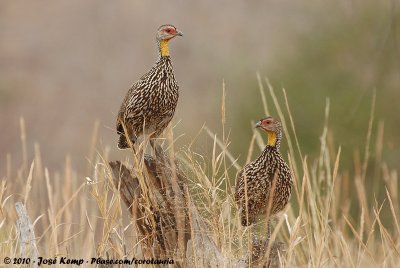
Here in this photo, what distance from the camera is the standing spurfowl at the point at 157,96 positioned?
5.78 meters

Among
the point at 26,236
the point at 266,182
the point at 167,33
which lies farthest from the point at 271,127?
the point at 26,236

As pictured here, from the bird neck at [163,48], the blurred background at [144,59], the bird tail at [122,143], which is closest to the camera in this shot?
the bird neck at [163,48]

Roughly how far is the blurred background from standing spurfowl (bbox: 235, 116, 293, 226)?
29.1 ft

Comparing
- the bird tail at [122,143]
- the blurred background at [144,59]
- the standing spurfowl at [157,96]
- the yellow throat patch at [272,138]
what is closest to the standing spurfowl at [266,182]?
the yellow throat patch at [272,138]

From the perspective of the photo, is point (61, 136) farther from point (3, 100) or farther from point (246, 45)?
point (246, 45)

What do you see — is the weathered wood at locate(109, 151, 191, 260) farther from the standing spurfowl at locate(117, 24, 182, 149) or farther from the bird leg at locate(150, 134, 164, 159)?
the standing spurfowl at locate(117, 24, 182, 149)

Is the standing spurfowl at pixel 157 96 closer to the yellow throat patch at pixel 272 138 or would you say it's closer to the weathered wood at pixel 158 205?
the yellow throat patch at pixel 272 138

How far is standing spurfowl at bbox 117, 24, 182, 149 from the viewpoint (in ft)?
19.0

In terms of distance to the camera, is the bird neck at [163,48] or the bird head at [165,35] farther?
the bird neck at [163,48]

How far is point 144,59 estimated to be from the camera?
102 feet

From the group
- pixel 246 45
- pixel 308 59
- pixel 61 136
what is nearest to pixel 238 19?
pixel 246 45

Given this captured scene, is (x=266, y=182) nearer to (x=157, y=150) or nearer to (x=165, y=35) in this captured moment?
(x=157, y=150)

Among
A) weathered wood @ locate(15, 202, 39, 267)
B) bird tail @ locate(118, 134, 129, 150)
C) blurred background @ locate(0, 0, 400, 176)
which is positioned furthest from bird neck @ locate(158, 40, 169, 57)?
blurred background @ locate(0, 0, 400, 176)

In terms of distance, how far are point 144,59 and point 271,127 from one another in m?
25.8
